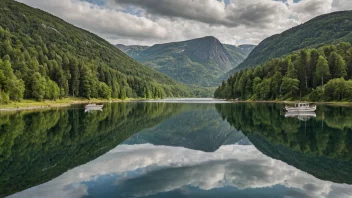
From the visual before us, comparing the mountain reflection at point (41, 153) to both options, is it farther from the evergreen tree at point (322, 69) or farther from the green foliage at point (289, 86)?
the evergreen tree at point (322, 69)

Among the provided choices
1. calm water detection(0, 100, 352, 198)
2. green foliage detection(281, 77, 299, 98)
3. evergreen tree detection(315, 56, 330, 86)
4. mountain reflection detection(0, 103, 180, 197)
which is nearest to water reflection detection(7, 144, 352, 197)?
calm water detection(0, 100, 352, 198)

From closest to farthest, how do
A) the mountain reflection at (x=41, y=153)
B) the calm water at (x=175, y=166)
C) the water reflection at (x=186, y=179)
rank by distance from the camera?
the water reflection at (x=186, y=179), the calm water at (x=175, y=166), the mountain reflection at (x=41, y=153)

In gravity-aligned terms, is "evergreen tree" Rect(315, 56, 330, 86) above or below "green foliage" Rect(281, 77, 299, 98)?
above

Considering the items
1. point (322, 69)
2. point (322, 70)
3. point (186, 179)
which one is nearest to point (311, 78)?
point (322, 70)

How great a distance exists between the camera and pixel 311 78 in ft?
506

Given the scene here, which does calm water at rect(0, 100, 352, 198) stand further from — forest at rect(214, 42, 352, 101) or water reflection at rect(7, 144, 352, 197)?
forest at rect(214, 42, 352, 101)

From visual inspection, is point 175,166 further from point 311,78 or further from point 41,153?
point 311,78

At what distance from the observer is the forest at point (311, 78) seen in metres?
128

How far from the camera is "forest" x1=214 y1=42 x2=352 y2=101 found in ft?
421

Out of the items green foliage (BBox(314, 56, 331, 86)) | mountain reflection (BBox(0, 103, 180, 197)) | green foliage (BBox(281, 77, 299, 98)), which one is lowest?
mountain reflection (BBox(0, 103, 180, 197))

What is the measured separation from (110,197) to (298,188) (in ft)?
38.0

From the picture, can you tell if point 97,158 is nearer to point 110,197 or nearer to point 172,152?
point 172,152

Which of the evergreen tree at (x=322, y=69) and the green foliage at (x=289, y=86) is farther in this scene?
the green foliage at (x=289, y=86)

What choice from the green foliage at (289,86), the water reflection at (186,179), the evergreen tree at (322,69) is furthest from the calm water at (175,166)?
the evergreen tree at (322,69)
